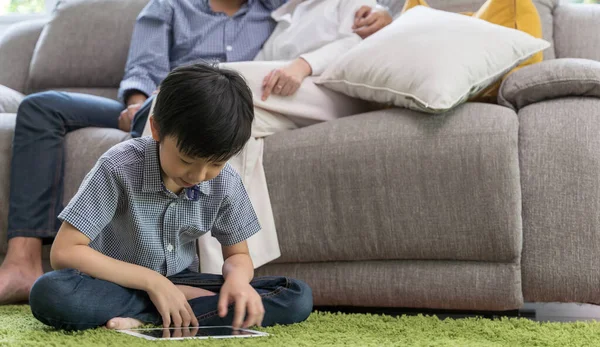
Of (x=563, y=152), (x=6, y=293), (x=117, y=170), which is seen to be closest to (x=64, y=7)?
(x=6, y=293)

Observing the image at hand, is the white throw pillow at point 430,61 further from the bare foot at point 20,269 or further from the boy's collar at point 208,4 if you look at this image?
the bare foot at point 20,269

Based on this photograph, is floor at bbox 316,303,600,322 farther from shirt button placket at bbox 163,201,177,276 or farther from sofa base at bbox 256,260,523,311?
shirt button placket at bbox 163,201,177,276

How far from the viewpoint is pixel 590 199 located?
140cm

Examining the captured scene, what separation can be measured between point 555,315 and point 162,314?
99cm

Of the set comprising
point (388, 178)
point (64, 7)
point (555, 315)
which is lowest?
point (555, 315)

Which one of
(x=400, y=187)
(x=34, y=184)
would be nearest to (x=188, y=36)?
(x=34, y=184)

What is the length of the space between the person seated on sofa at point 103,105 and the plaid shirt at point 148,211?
1.54ft

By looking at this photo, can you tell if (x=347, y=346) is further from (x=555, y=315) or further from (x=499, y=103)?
(x=555, y=315)

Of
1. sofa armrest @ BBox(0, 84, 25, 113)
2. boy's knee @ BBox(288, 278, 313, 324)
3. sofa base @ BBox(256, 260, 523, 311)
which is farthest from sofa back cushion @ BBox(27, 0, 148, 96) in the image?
boy's knee @ BBox(288, 278, 313, 324)

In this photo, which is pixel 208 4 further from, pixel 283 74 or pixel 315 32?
pixel 283 74

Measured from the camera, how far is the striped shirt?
2.14 meters

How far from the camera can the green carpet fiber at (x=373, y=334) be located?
108cm

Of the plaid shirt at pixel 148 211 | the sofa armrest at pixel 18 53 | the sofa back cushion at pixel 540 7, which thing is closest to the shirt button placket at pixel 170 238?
the plaid shirt at pixel 148 211

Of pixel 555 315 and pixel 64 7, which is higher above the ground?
pixel 64 7
